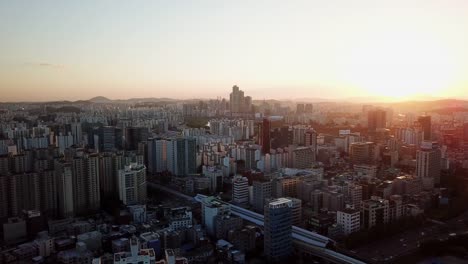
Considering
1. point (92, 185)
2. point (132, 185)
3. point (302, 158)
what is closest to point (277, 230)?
point (132, 185)

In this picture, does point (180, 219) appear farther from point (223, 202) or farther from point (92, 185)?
point (92, 185)

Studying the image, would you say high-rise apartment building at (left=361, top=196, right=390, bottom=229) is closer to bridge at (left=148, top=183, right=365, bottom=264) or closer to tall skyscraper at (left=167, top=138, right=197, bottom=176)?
bridge at (left=148, top=183, right=365, bottom=264)

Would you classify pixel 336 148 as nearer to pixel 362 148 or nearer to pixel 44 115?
pixel 362 148

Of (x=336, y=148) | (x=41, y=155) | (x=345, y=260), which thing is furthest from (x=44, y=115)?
(x=345, y=260)

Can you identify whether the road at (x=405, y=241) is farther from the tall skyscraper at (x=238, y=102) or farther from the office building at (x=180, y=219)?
the tall skyscraper at (x=238, y=102)

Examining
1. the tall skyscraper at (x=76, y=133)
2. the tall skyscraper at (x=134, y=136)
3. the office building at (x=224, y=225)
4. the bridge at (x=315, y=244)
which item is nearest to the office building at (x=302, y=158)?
the bridge at (x=315, y=244)
